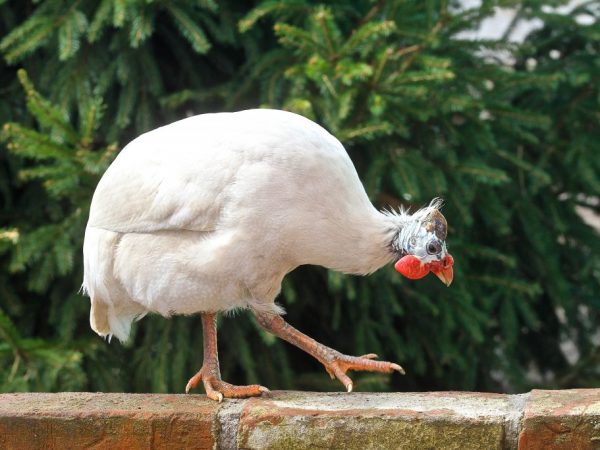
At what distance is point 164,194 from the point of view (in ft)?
9.97

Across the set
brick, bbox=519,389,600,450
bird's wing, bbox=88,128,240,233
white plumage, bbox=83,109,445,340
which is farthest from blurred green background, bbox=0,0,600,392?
brick, bbox=519,389,600,450

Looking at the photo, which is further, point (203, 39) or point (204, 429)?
point (203, 39)

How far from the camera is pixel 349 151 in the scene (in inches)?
188

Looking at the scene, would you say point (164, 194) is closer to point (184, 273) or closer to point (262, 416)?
point (184, 273)

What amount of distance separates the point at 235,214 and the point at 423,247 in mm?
532

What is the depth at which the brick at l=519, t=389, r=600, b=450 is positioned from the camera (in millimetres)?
2674

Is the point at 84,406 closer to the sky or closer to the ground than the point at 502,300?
closer to the sky

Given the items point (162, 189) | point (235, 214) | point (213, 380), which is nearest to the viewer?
point (235, 214)

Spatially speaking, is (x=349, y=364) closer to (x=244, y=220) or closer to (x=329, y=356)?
(x=329, y=356)

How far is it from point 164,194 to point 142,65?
1.89m

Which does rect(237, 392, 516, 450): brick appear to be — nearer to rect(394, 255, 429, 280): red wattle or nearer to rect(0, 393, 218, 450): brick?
rect(0, 393, 218, 450): brick

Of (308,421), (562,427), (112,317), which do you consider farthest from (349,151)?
(562,427)

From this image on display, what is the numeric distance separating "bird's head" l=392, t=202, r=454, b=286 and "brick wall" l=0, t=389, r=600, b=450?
361 mm

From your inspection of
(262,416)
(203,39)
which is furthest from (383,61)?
(262,416)
